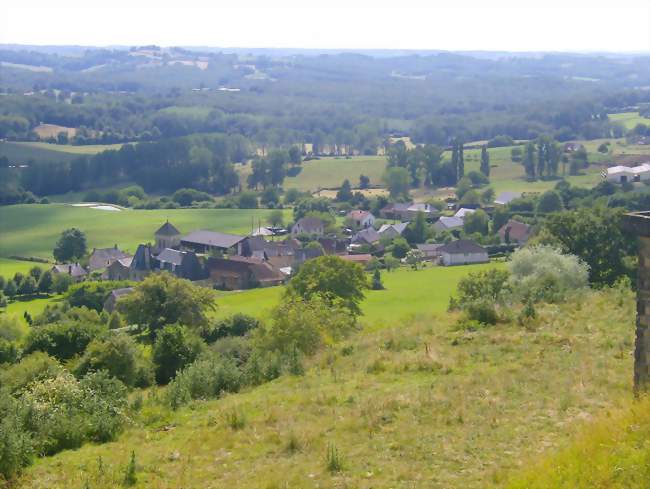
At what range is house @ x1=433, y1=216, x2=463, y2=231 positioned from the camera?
8062 cm

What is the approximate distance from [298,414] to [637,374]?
174 inches

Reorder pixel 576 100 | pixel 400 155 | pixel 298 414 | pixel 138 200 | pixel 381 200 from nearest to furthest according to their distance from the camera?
pixel 298 414
pixel 381 200
pixel 138 200
pixel 400 155
pixel 576 100

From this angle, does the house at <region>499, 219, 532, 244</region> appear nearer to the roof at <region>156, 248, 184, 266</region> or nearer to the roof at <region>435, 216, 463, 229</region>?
the roof at <region>435, 216, 463, 229</region>

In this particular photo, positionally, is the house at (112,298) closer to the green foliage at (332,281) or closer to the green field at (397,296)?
the green field at (397,296)

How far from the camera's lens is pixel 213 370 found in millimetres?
15109

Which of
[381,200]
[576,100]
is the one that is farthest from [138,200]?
[576,100]

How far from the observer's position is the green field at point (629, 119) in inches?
6231

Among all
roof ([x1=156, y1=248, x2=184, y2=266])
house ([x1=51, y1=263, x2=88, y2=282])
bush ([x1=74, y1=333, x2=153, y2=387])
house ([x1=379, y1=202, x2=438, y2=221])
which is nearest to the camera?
bush ([x1=74, y1=333, x2=153, y2=387])

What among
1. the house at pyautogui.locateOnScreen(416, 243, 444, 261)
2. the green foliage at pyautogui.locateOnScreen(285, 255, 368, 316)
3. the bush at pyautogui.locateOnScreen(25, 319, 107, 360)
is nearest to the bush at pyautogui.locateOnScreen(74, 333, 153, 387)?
the bush at pyautogui.locateOnScreen(25, 319, 107, 360)

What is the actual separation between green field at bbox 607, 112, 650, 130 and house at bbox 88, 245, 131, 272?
107 metres

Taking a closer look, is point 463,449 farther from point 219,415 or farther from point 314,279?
point 314,279

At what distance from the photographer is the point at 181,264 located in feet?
215

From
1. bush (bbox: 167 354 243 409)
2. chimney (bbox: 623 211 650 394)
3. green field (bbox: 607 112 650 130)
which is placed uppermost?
chimney (bbox: 623 211 650 394)

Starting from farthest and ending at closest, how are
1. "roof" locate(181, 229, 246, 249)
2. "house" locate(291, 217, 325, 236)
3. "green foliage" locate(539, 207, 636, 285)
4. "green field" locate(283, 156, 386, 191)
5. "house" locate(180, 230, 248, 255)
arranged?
"green field" locate(283, 156, 386, 191)
"house" locate(291, 217, 325, 236)
"roof" locate(181, 229, 246, 249)
"house" locate(180, 230, 248, 255)
"green foliage" locate(539, 207, 636, 285)
